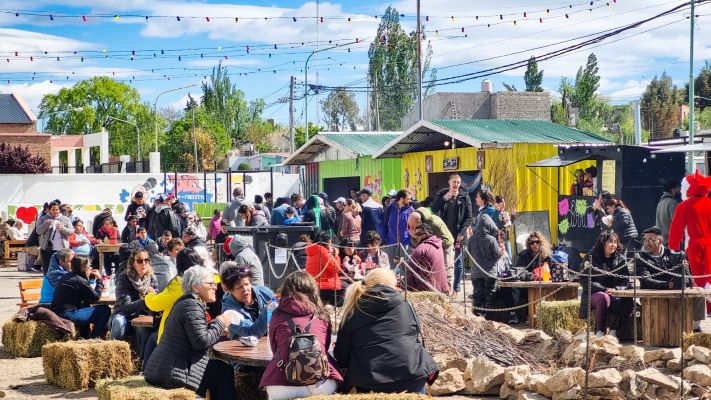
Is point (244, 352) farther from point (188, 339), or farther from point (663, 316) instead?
point (663, 316)

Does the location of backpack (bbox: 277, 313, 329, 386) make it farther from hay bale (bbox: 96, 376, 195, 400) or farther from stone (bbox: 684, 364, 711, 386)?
stone (bbox: 684, 364, 711, 386)

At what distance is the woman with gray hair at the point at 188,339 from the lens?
7547mm

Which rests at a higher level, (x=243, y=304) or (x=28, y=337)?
(x=243, y=304)

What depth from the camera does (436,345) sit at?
10.7 meters

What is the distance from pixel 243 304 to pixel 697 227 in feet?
23.5

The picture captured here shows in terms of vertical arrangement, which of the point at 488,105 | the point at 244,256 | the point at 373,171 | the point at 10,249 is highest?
the point at 488,105

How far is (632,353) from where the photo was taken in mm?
10039

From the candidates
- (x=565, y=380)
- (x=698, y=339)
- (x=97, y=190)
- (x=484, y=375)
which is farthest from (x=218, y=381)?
(x=97, y=190)

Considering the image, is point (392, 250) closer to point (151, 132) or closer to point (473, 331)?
point (473, 331)

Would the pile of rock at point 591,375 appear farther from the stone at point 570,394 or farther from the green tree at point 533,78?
the green tree at point 533,78

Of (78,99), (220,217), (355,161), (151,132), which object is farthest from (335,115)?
(220,217)

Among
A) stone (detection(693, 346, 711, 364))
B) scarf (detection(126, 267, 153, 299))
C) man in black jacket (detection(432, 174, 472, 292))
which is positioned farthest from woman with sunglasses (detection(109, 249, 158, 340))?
man in black jacket (detection(432, 174, 472, 292))

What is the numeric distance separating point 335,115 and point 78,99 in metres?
26.3

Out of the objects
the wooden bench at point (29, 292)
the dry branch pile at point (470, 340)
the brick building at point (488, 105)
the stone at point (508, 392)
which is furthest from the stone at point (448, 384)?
the brick building at point (488, 105)
